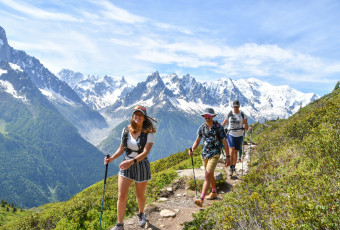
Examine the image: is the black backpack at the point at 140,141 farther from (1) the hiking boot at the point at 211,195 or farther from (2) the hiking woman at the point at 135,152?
(1) the hiking boot at the point at 211,195

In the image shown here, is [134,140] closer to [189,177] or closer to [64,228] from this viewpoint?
[64,228]

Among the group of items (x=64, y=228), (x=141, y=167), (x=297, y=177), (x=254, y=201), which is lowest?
(x=64, y=228)

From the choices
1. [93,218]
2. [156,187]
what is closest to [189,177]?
[156,187]

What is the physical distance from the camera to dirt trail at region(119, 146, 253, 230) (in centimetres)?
730

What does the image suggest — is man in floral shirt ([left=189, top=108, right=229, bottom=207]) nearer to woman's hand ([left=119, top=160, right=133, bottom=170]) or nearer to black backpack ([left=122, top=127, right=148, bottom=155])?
black backpack ([left=122, top=127, right=148, bottom=155])

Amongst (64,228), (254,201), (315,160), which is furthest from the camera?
(64,228)

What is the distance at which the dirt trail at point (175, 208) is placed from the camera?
24.0 feet

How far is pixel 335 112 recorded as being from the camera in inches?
416

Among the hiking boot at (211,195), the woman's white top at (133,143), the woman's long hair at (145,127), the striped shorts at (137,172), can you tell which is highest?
the woman's long hair at (145,127)

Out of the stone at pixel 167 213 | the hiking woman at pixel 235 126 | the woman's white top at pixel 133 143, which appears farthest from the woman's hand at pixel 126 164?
the hiking woman at pixel 235 126

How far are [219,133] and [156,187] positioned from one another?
509cm

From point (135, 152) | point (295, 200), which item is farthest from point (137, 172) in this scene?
point (295, 200)

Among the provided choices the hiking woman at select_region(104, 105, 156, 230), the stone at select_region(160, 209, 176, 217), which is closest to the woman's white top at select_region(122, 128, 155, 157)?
the hiking woman at select_region(104, 105, 156, 230)

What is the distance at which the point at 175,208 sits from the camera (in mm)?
8961
